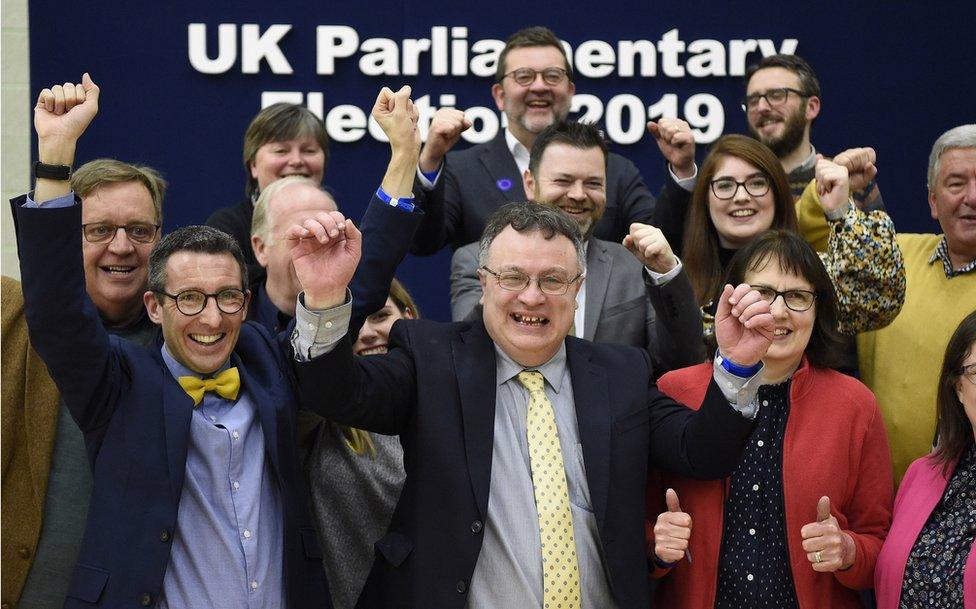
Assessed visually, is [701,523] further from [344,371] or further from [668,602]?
[344,371]

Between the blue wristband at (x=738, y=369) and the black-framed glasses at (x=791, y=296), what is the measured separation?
0.39 metres

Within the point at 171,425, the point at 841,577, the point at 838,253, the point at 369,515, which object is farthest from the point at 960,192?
the point at 171,425

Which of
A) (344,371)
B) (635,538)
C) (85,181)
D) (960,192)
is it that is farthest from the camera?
(960,192)

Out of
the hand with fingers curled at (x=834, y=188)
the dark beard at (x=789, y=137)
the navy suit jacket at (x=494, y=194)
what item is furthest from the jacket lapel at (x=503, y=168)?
the hand with fingers curled at (x=834, y=188)

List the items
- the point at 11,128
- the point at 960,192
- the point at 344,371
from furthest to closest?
the point at 11,128
the point at 960,192
the point at 344,371

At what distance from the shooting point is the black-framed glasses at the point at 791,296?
3.39 m

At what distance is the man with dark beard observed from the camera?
498 cm

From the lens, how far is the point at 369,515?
12.0ft

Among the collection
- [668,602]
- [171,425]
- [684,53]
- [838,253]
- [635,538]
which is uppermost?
[684,53]

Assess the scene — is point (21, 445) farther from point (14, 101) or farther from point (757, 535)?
point (14, 101)

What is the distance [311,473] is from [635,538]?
966mm

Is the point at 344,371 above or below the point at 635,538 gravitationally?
above

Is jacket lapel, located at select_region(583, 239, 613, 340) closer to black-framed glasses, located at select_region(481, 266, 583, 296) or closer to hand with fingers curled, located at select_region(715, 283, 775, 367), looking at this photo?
black-framed glasses, located at select_region(481, 266, 583, 296)

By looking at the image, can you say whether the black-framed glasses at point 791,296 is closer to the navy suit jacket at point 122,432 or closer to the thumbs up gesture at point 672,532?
the thumbs up gesture at point 672,532
